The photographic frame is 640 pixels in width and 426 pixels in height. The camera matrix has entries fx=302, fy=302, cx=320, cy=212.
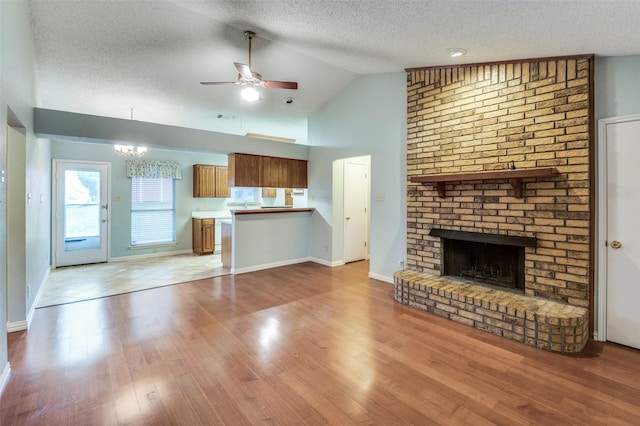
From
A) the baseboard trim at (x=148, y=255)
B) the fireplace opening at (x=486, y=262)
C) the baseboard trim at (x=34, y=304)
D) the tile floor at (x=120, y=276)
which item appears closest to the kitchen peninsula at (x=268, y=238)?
the tile floor at (x=120, y=276)

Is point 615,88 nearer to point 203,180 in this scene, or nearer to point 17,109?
point 17,109

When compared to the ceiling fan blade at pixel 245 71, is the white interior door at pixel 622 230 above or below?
below

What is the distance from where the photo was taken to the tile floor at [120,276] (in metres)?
4.19

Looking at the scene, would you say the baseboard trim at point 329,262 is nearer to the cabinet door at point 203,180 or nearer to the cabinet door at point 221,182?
the cabinet door at point 221,182

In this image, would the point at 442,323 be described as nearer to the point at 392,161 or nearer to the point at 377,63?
the point at 392,161

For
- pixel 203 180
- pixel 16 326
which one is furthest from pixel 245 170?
pixel 16 326

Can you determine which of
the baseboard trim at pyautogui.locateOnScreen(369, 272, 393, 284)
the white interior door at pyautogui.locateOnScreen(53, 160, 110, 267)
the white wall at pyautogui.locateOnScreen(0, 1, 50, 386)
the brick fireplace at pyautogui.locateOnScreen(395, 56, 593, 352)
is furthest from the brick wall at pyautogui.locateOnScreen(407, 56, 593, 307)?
the white interior door at pyautogui.locateOnScreen(53, 160, 110, 267)

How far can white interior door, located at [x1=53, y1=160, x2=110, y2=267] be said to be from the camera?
Answer: 227 inches

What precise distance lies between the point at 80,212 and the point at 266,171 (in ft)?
12.6

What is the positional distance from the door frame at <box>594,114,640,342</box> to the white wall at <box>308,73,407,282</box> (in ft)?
6.98

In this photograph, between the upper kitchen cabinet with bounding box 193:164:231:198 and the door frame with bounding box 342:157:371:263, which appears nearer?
the door frame with bounding box 342:157:371:263

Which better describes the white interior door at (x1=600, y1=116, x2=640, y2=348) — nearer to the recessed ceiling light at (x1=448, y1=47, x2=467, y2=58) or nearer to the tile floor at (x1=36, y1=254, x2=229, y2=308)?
the recessed ceiling light at (x1=448, y1=47, x2=467, y2=58)

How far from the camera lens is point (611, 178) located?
277 cm

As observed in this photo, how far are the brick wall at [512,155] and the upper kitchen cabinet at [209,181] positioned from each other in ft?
15.9
